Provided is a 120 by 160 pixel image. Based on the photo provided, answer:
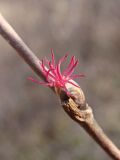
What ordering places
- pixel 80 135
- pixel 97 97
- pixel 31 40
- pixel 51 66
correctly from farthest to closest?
pixel 31 40 → pixel 97 97 → pixel 80 135 → pixel 51 66

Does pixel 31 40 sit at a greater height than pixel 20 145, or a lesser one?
greater

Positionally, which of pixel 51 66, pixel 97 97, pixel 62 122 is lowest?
pixel 51 66

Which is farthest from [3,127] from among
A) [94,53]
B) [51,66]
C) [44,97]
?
[51,66]

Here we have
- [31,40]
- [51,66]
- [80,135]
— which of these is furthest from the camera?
[31,40]

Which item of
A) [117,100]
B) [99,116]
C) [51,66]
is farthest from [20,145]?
[51,66]

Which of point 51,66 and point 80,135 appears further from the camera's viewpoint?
point 80,135

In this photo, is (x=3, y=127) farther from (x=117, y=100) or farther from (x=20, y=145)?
(x=117, y=100)
